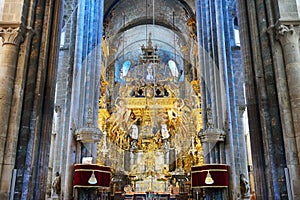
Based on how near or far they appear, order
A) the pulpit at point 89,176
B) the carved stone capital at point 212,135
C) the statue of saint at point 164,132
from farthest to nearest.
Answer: the statue of saint at point 164,132 < the carved stone capital at point 212,135 < the pulpit at point 89,176

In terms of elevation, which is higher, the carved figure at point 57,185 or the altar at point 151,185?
the altar at point 151,185

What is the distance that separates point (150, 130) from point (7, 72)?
844 inches

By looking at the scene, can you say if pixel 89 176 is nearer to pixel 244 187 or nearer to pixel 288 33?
pixel 244 187

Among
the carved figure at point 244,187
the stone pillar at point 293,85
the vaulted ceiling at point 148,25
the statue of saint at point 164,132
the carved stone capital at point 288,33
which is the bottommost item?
the carved figure at point 244,187

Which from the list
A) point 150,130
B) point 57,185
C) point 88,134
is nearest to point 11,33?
point 88,134

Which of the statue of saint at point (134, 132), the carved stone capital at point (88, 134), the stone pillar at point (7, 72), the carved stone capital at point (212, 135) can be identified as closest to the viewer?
the stone pillar at point (7, 72)

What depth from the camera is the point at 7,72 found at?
7.38 meters

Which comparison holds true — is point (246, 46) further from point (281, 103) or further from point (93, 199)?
point (93, 199)

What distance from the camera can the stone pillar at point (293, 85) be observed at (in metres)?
6.77

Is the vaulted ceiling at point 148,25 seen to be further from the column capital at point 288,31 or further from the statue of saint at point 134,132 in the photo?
the column capital at point 288,31

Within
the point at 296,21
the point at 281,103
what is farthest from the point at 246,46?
the point at 281,103

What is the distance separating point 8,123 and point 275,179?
6.01 metres

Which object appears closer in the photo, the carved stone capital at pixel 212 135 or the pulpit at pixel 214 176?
the pulpit at pixel 214 176

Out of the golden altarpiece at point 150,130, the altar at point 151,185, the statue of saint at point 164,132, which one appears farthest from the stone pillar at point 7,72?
the statue of saint at point 164,132
